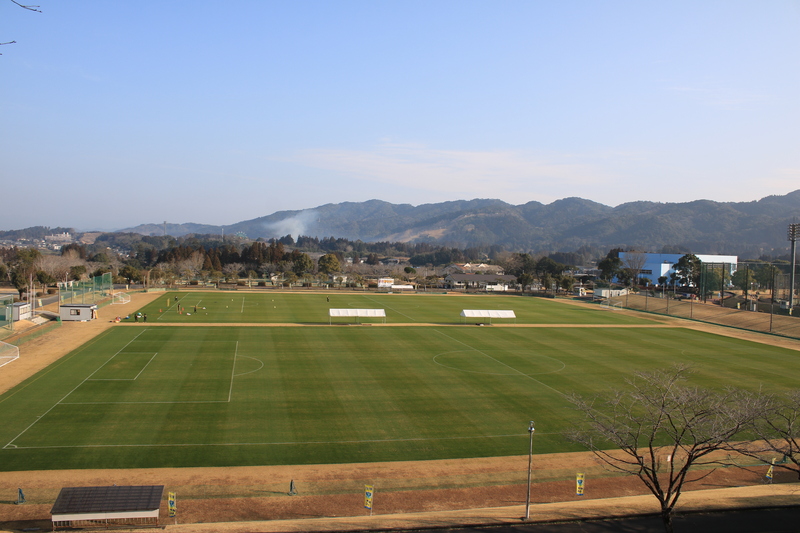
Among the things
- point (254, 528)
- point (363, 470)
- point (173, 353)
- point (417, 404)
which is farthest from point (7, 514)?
point (173, 353)

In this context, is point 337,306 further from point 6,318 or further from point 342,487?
point 342,487

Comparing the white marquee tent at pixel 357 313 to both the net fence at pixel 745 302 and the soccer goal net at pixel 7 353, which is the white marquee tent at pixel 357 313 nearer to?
the soccer goal net at pixel 7 353

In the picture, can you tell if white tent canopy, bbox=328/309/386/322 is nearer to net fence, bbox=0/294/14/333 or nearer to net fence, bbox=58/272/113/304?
net fence, bbox=0/294/14/333

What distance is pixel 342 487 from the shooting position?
19375mm

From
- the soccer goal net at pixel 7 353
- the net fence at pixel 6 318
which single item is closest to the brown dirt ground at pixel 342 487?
the soccer goal net at pixel 7 353

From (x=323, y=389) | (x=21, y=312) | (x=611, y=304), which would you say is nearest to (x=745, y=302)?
(x=611, y=304)

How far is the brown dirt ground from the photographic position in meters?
17.1

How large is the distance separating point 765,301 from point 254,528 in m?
85.9

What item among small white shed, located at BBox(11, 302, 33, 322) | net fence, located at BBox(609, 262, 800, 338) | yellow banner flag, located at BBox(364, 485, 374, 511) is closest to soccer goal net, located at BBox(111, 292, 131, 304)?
small white shed, located at BBox(11, 302, 33, 322)

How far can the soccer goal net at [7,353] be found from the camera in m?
36.0

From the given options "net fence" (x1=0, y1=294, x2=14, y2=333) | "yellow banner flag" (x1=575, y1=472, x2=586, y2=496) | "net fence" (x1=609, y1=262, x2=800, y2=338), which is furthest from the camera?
"net fence" (x1=609, y1=262, x2=800, y2=338)

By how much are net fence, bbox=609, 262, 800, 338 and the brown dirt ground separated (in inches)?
1987

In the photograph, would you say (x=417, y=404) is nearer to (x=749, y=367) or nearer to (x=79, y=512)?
(x=79, y=512)

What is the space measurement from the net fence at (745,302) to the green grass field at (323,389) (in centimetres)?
1542
